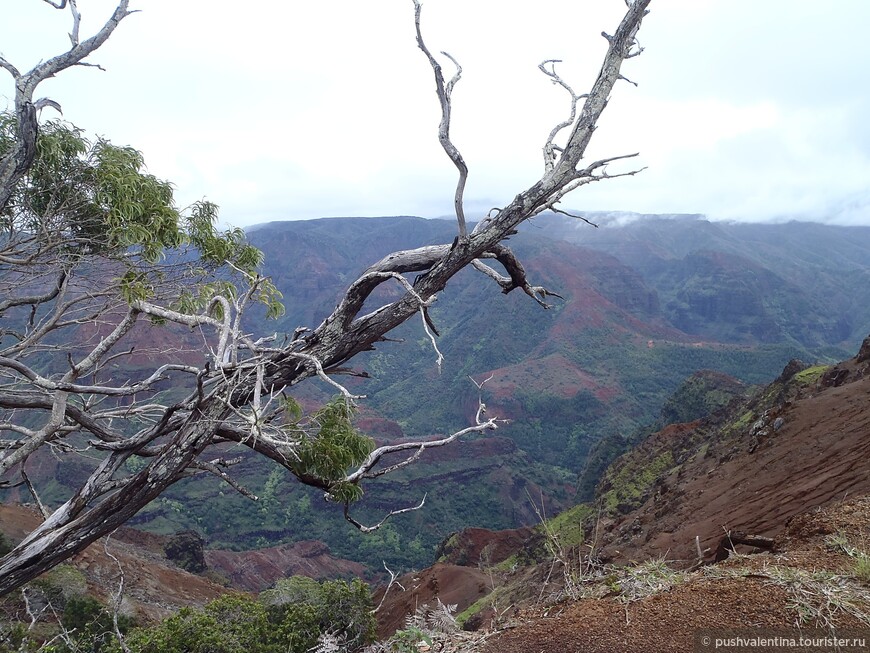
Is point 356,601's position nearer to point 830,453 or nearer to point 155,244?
point 155,244

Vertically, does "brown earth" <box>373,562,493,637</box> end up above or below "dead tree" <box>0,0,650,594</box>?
below

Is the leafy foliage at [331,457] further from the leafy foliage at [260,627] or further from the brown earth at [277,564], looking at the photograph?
the brown earth at [277,564]

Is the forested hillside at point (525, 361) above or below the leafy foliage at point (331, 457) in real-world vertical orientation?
below

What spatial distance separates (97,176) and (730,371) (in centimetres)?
8804

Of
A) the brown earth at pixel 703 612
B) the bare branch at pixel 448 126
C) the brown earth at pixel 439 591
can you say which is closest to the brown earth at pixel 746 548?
the brown earth at pixel 703 612

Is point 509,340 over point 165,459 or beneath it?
beneath

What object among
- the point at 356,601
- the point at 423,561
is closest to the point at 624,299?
the point at 423,561

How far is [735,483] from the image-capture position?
1359cm

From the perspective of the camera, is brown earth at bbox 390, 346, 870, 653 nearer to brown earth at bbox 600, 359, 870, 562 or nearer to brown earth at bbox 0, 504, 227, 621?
brown earth at bbox 600, 359, 870, 562

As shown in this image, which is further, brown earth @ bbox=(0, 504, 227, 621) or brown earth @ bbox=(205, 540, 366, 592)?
brown earth @ bbox=(205, 540, 366, 592)

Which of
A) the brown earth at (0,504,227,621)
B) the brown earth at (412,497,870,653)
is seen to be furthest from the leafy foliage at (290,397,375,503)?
the brown earth at (0,504,227,621)

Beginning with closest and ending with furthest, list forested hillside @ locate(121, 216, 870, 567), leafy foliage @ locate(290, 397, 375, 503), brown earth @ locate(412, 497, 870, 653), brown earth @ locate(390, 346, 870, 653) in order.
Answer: brown earth @ locate(412, 497, 870, 653) < brown earth @ locate(390, 346, 870, 653) < leafy foliage @ locate(290, 397, 375, 503) < forested hillside @ locate(121, 216, 870, 567)

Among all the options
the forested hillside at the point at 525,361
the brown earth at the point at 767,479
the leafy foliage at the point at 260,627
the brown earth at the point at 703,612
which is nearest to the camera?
the brown earth at the point at 703,612

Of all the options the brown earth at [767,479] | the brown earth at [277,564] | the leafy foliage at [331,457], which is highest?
the leafy foliage at [331,457]
